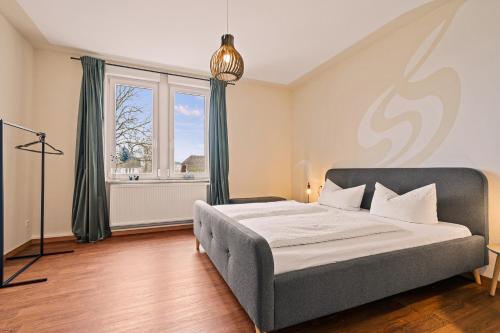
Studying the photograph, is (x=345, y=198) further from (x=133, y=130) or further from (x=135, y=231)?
(x=133, y=130)

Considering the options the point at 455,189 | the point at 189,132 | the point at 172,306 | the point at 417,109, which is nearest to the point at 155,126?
the point at 189,132

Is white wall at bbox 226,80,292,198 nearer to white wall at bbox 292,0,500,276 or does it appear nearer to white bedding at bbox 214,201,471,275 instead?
white wall at bbox 292,0,500,276

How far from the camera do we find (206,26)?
9.07ft

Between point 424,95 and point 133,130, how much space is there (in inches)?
162

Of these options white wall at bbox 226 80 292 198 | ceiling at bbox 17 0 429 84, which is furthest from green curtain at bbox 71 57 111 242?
white wall at bbox 226 80 292 198

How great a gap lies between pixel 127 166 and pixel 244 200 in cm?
205

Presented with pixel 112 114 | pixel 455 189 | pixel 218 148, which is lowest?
pixel 455 189

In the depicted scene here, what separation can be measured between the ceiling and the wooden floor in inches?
109

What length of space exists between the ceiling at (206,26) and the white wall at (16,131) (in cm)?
41

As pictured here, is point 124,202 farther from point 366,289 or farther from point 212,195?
point 366,289

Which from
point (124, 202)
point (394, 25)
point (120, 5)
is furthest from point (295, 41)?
point (124, 202)

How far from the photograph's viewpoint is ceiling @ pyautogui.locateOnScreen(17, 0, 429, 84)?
240 centimetres

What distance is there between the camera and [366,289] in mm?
1511

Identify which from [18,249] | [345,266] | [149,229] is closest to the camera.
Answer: [345,266]
